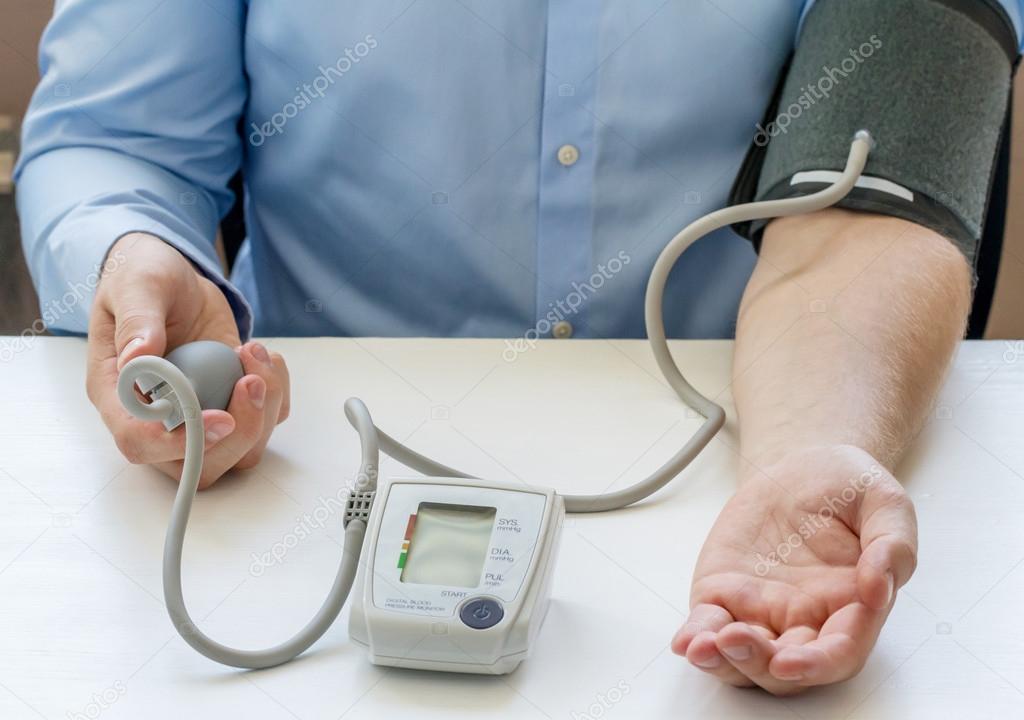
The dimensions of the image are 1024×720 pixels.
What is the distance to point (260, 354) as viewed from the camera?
0.67 metres

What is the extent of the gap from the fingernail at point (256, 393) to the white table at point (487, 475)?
0.16ft

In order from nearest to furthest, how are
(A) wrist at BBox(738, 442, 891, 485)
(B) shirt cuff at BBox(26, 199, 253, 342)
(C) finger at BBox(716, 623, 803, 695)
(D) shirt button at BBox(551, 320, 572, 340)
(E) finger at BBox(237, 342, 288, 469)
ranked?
(C) finger at BBox(716, 623, 803, 695), (A) wrist at BBox(738, 442, 891, 485), (E) finger at BBox(237, 342, 288, 469), (B) shirt cuff at BBox(26, 199, 253, 342), (D) shirt button at BBox(551, 320, 572, 340)

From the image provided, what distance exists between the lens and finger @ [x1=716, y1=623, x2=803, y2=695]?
45cm

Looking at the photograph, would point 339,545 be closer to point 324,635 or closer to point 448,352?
point 324,635

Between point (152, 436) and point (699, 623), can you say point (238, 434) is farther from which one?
point (699, 623)

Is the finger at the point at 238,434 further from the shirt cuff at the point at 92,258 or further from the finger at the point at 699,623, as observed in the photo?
the finger at the point at 699,623

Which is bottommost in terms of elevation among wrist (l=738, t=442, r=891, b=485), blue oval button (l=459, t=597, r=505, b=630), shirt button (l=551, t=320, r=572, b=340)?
shirt button (l=551, t=320, r=572, b=340)

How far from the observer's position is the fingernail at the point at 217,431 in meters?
0.61

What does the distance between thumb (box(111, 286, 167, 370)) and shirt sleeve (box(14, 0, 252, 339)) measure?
18cm

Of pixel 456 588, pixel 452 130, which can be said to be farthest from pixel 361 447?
pixel 452 130

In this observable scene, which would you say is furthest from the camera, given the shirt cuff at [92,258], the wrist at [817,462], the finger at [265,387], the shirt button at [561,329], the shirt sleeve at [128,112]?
the shirt button at [561,329]

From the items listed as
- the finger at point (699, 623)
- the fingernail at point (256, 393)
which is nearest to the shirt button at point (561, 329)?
the fingernail at point (256, 393)

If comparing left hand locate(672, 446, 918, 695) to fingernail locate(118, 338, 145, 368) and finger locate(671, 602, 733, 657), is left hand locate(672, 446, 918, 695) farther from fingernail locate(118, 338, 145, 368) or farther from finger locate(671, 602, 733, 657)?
fingernail locate(118, 338, 145, 368)

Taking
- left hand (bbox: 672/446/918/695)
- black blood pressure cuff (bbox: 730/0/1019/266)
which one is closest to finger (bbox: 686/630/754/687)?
left hand (bbox: 672/446/918/695)
